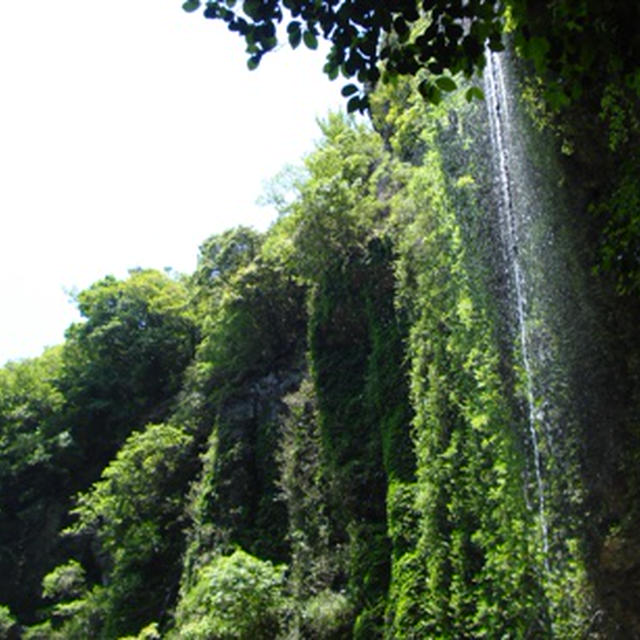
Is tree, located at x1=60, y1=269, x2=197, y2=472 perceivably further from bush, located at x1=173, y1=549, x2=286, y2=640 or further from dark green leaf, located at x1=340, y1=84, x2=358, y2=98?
dark green leaf, located at x1=340, y1=84, x2=358, y2=98

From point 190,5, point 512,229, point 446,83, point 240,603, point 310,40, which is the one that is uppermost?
point 512,229

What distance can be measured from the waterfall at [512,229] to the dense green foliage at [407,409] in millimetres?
49

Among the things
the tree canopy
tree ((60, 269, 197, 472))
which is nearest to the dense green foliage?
the tree canopy

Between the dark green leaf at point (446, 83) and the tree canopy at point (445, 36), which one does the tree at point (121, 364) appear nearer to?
the tree canopy at point (445, 36)

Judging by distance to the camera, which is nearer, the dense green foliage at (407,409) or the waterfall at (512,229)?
the dense green foliage at (407,409)

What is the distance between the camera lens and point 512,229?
8.23 m

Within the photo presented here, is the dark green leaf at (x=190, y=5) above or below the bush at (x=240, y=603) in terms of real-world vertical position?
above

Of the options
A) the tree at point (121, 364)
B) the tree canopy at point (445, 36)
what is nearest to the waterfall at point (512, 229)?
the tree canopy at point (445, 36)

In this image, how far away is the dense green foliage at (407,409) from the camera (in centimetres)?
606

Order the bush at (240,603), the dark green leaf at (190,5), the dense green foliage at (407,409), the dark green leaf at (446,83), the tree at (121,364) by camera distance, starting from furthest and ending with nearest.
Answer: the tree at (121,364) < the bush at (240,603) < the dense green foliage at (407,409) < the dark green leaf at (190,5) < the dark green leaf at (446,83)

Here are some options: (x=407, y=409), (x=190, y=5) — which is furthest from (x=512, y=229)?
(x=190, y=5)

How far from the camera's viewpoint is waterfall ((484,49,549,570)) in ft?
22.8

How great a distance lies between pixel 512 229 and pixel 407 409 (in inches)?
142

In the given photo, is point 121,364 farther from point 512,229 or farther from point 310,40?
point 310,40
